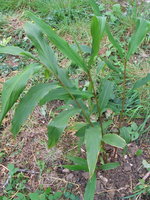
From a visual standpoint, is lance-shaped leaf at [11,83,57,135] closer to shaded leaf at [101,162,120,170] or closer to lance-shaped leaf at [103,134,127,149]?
lance-shaped leaf at [103,134,127,149]

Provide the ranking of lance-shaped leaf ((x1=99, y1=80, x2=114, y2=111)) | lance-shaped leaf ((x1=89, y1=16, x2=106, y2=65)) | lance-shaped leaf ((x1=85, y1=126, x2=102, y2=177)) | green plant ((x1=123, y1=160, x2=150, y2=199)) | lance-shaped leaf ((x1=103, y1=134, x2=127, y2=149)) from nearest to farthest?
lance-shaped leaf ((x1=89, y1=16, x2=106, y2=65)), lance-shaped leaf ((x1=85, y1=126, x2=102, y2=177)), lance-shaped leaf ((x1=103, y1=134, x2=127, y2=149)), lance-shaped leaf ((x1=99, y1=80, x2=114, y2=111)), green plant ((x1=123, y1=160, x2=150, y2=199))

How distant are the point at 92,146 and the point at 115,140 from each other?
0.19 meters

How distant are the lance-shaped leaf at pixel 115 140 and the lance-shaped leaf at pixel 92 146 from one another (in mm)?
123

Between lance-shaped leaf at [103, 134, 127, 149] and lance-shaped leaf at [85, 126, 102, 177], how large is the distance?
0.12 metres

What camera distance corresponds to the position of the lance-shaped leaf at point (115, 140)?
1.28 m

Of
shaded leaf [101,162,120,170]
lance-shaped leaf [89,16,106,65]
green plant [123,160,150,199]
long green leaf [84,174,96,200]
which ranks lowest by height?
long green leaf [84,174,96,200]

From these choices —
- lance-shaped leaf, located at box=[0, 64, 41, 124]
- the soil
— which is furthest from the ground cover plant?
the soil

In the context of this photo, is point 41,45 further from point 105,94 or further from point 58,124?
point 105,94

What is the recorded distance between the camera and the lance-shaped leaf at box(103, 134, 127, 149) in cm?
128

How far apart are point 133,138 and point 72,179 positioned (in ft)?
1.47

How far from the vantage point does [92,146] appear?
3.80 feet

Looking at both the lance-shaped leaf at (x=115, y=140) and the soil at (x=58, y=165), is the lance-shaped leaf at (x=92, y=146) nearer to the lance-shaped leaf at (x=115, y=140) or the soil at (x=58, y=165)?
the lance-shaped leaf at (x=115, y=140)

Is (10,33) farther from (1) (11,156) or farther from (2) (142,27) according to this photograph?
(2) (142,27)

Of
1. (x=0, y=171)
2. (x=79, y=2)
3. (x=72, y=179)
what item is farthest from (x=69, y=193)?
(x=79, y=2)
